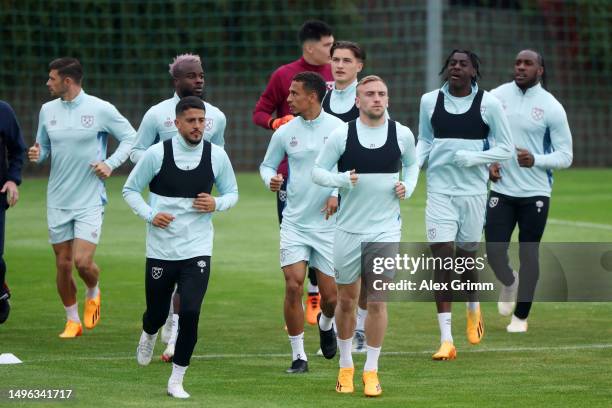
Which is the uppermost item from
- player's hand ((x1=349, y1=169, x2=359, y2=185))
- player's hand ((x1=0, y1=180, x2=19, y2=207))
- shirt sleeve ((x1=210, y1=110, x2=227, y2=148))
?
shirt sleeve ((x1=210, y1=110, x2=227, y2=148))

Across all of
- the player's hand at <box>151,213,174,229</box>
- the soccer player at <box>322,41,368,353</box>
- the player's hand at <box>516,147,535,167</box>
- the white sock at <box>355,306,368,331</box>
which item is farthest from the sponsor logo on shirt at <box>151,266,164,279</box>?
the player's hand at <box>516,147,535,167</box>

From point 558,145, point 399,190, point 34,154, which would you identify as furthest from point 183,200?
point 558,145

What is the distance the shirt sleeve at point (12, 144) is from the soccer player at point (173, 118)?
1.35 m

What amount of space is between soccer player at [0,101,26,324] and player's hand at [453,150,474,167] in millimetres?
3717

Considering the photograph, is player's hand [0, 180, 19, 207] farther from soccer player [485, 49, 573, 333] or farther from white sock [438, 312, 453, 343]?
soccer player [485, 49, 573, 333]

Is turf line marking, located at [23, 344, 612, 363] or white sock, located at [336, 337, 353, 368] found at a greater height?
white sock, located at [336, 337, 353, 368]

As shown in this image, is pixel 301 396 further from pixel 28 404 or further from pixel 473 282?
pixel 473 282

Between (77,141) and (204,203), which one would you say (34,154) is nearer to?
(77,141)

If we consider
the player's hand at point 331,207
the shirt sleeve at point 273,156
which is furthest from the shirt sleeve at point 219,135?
the player's hand at point 331,207

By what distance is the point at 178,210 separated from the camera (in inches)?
372

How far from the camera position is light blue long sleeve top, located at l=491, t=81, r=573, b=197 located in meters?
12.4

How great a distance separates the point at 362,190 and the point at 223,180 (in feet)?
3.16

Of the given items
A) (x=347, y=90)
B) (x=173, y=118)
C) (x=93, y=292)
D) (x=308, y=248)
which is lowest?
(x=93, y=292)

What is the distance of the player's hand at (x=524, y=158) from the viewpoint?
12.0 m
